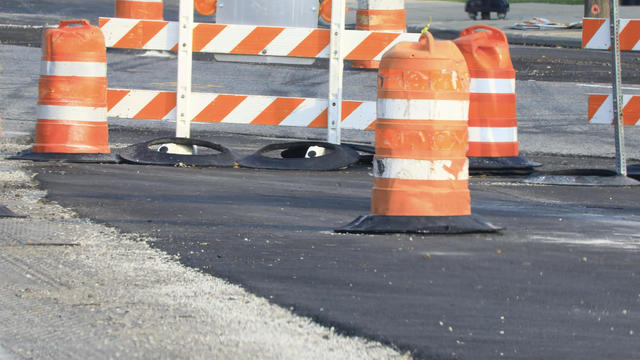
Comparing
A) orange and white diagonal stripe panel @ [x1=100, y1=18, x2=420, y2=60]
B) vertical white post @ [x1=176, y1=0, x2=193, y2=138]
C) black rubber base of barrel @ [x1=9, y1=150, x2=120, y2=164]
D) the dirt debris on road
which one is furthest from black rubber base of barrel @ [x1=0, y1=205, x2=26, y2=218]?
orange and white diagonal stripe panel @ [x1=100, y1=18, x2=420, y2=60]

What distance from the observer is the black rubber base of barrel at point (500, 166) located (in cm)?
1141

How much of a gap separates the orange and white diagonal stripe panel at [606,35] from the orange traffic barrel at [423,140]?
328cm

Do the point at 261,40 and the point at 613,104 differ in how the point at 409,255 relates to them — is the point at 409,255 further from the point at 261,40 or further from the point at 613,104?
the point at 261,40

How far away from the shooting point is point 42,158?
450 inches

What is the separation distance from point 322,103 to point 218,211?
10.3 ft

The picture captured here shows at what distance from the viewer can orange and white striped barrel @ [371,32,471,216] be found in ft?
25.7

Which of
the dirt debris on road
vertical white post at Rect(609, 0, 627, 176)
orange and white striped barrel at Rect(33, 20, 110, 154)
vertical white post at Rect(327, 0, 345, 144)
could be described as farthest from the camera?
vertical white post at Rect(327, 0, 345, 144)

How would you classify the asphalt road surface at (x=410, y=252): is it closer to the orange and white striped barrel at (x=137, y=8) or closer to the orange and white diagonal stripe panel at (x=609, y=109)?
the orange and white diagonal stripe panel at (x=609, y=109)

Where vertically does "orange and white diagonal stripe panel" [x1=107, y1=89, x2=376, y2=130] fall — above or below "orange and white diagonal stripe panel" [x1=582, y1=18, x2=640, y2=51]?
below

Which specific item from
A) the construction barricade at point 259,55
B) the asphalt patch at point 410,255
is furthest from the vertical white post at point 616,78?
the construction barricade at point 259,55

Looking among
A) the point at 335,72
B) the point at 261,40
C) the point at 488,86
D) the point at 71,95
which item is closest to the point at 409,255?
the point at 488,86

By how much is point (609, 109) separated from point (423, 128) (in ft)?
11.9

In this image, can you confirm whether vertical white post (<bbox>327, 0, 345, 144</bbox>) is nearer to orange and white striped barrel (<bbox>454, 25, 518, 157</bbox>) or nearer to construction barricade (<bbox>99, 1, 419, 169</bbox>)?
construction barricade (<bbox>99, 1, 419, 169</bbox>)

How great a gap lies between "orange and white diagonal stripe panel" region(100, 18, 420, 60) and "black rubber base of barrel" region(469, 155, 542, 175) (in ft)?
4.40
